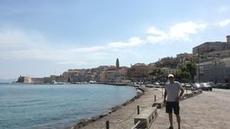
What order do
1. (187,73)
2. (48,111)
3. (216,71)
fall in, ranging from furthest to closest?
(187,73) → (216,71) → (48,111)

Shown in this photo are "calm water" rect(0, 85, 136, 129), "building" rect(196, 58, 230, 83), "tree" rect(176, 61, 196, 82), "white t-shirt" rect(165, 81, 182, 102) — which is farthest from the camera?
"tree" rect(176, 61, 196, 82)

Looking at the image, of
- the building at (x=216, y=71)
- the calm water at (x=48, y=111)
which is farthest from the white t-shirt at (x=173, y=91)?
the building at (x=216, y=71)

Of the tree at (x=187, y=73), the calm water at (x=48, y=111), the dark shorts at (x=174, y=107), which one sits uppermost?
the tree at (x=187, y=73)

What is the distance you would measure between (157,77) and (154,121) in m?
175

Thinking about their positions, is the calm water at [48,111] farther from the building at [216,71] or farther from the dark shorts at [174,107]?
the building at [216,71]

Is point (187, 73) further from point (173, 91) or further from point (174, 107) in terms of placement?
point (173, 91)

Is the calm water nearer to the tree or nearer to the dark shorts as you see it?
the dark shorts

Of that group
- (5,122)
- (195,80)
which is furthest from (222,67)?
(5,122)

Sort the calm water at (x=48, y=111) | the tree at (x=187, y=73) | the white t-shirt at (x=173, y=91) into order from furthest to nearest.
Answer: the tree at (x=187, y=73) → the calm water at (x=48, y=111) → the white t-shirt at (x=173, y=91)

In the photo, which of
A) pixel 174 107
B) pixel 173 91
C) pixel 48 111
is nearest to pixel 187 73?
pixel 48 111

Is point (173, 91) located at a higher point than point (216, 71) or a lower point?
lower

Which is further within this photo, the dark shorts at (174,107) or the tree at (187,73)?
the tree at (187,73)

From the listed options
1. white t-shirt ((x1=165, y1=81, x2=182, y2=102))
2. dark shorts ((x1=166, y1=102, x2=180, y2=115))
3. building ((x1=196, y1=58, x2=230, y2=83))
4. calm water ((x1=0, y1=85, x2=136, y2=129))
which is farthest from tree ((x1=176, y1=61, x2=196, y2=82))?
white t-shirt ((x1=165, y1=81, x2=182, y2=102))

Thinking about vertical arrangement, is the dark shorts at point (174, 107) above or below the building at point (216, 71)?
below
